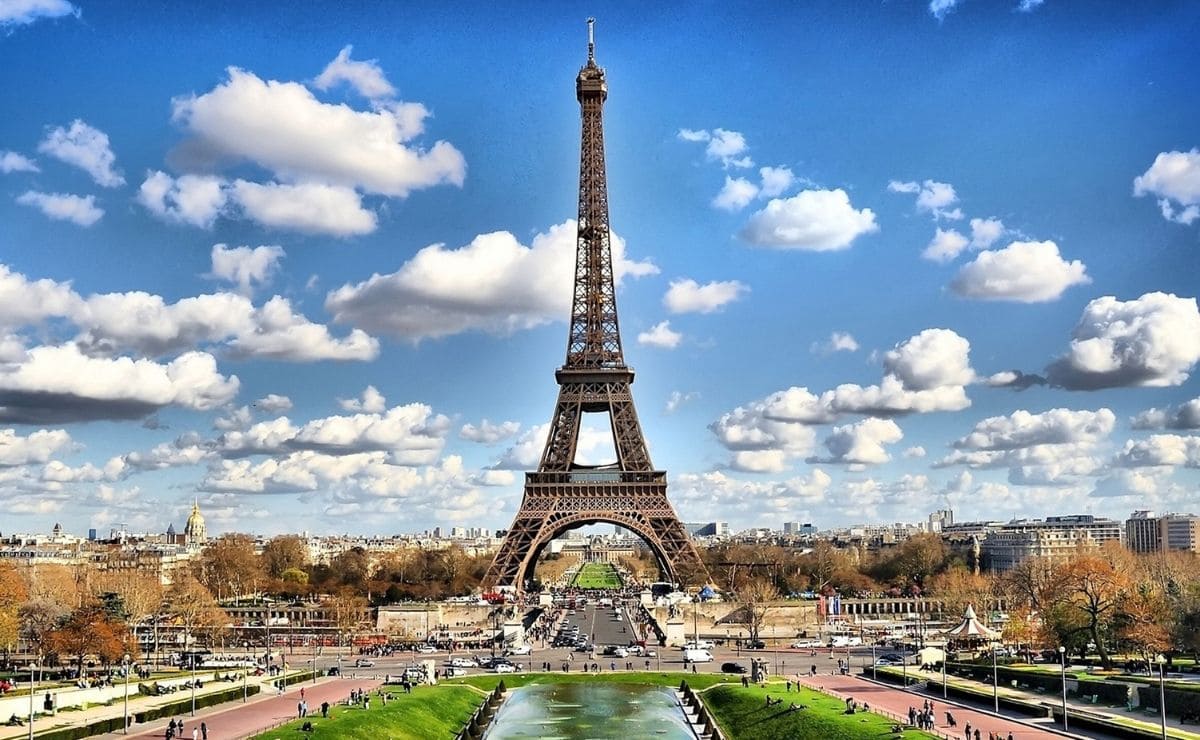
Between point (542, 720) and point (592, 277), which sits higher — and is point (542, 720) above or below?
below

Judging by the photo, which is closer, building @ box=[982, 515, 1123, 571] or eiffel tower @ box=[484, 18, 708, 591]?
eiffel tower @ box=[484, 18, 708, 591]

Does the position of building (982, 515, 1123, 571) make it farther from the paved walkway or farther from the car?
the paved walkway

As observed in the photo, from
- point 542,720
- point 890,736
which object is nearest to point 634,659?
point 542,720

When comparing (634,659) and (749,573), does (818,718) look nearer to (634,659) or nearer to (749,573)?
Result: (634,659)

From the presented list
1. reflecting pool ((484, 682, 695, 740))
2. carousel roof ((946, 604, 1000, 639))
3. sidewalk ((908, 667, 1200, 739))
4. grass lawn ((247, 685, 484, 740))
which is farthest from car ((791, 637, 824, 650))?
grass lawn ((247, 685, 484, 740))

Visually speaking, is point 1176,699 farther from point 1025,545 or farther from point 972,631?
point 1025,545

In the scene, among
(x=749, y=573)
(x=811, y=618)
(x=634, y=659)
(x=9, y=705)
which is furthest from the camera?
(x=749, y=573)

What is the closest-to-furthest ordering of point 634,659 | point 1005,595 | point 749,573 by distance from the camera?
point 634,659
point 1005,595
point 749,573

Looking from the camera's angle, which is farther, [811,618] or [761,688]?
[811,618]
